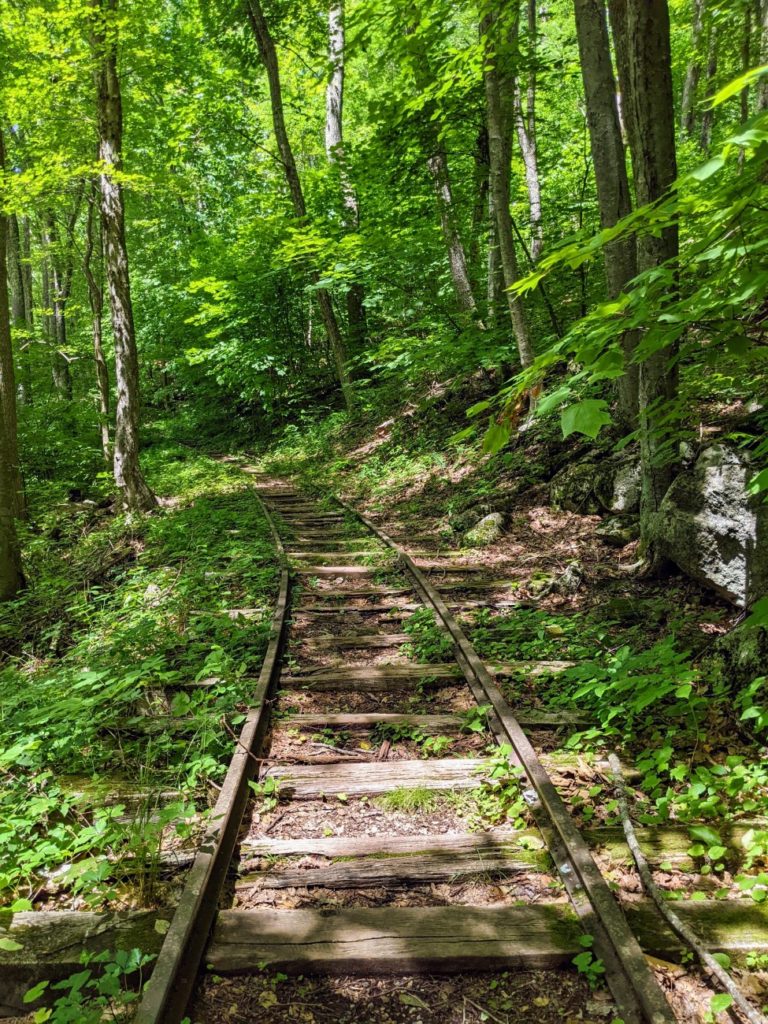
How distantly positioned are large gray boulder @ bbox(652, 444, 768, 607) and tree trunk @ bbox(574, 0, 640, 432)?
5.85 feet

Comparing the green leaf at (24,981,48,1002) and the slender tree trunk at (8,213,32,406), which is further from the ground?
the slender tree trunk at (8,213,32,406)

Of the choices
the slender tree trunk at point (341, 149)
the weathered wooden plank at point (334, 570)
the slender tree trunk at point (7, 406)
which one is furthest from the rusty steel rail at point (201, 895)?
the slender tree trunk at point (341, 149)

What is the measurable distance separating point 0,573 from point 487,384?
850 cm

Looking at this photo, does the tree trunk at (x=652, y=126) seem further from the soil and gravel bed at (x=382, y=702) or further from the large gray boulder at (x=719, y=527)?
the soil and gravel bed at (x=382, y=702)

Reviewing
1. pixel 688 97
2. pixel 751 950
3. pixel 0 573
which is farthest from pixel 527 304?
pixel 688 97

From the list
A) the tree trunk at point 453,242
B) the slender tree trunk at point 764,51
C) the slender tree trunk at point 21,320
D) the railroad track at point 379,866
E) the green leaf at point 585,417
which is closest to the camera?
the green leaf at point 585,417

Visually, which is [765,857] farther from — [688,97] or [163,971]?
[688,97]

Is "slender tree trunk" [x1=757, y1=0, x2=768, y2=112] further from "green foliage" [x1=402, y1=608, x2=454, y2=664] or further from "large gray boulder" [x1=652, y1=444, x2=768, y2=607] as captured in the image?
"green foliage" [x1=402, y1=608, x2=454, y2=664]

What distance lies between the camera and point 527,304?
10328 mm

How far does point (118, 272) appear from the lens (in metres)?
10.3

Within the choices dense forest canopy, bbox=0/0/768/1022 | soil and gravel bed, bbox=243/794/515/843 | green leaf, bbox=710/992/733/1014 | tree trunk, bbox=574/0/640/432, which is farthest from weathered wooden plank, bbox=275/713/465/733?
tree trunk, bbox=574/0/640/432

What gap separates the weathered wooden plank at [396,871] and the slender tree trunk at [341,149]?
1159 cm

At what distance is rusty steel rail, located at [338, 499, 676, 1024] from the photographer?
1.89 m

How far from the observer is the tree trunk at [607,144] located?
6.33m
